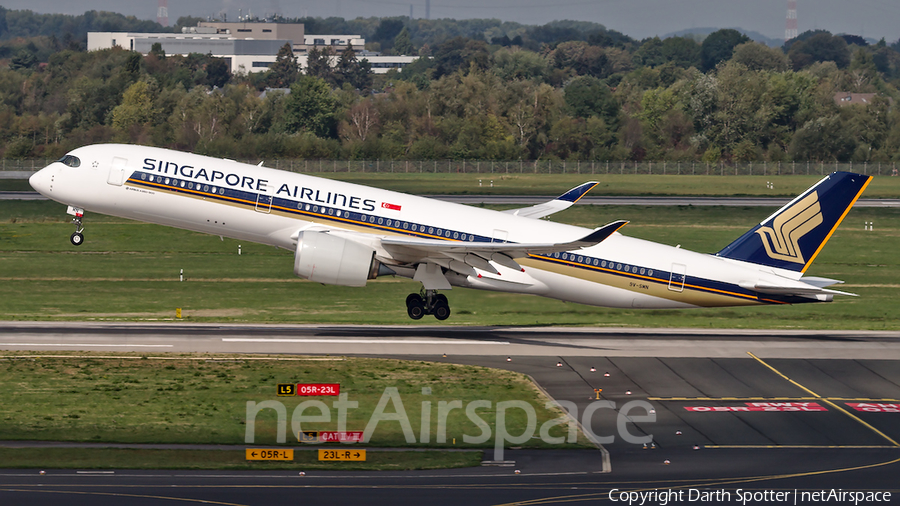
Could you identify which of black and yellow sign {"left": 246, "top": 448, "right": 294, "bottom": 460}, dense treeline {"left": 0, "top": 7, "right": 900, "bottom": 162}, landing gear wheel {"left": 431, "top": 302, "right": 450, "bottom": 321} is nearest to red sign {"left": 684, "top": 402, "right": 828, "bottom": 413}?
landing gear wheel {"left": 431, "top": 302, "right": 450, "bottom": 321}

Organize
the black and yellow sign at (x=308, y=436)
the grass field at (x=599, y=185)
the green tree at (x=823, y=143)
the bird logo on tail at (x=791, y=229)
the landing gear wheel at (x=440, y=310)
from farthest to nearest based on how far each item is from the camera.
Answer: the green tree at (x=823, y=143) < the grass field at (x=599, y=185) < the landing gear wheel at (x=440, y=310) < the bird logo on tail at (x=791, y=229) < the black and yellow sign at (x=308, y=436)

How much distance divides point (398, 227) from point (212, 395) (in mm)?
12509

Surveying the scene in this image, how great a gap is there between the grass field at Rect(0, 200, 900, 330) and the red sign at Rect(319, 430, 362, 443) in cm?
2061

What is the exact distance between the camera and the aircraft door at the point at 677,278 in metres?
46.1

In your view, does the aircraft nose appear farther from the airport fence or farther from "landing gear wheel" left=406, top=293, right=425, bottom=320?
the airport fence

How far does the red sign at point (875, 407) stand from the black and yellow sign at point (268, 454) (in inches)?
811

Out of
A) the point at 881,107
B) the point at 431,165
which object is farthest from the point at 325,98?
the point at 881,107

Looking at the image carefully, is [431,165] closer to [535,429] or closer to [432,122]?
[432,122]

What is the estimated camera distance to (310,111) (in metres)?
164

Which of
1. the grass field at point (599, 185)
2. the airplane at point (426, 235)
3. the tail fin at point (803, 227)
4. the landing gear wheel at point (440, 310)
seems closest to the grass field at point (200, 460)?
the airplane at point (426, 235)

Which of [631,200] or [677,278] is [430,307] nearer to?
[677,278]

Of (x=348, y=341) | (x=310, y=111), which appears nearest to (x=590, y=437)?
(x=348, y=341)

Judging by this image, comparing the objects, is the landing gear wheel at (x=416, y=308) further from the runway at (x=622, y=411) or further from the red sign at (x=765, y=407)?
the red sign at (x=765, y=407)

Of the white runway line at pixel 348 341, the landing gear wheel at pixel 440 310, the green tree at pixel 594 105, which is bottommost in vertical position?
the white runway line at pixel 348 341
